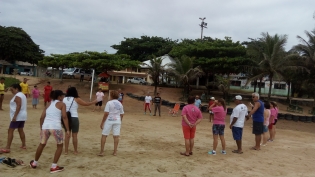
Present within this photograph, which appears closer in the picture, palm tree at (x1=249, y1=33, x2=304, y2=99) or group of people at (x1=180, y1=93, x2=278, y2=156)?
group of people at (x1=180, y1=93, x2=278, y2=156)

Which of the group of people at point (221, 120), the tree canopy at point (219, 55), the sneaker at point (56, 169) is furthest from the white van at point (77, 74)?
the sneaker at point (56, 169)

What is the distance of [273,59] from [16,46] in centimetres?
3818

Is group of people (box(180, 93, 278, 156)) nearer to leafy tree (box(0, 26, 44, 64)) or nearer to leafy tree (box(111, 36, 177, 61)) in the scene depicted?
leafy tree (box(111, 36, 177, 61))

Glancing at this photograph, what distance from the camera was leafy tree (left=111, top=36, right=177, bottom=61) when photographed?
4441 cm

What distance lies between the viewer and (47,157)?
5906 mm

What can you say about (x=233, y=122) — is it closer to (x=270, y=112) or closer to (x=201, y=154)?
(x=201, y=154)

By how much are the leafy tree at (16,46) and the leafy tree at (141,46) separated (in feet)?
45.1

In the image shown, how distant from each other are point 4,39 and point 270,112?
1744 inches

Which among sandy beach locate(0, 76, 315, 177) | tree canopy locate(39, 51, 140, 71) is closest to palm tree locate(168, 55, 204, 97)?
tree canopy locate(39, 51, 140, 71)

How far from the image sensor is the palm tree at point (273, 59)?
2378cm

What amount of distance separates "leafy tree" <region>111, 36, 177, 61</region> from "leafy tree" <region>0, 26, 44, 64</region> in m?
13.7

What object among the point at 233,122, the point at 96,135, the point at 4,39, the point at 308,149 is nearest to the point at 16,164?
the point at 96,135

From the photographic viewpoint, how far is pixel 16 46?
44000mm

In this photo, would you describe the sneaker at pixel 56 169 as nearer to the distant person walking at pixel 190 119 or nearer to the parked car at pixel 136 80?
the distant person walking at pixel 190 119
